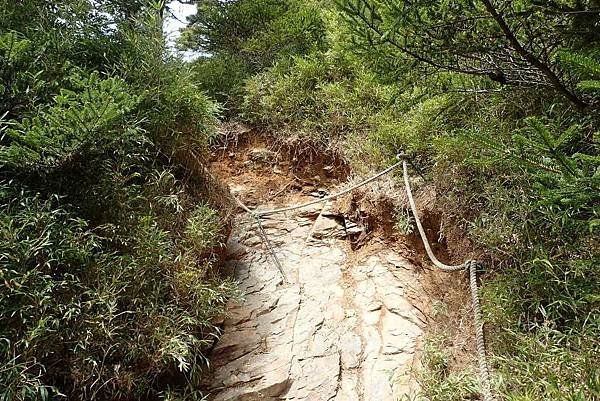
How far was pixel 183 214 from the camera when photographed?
126 inches

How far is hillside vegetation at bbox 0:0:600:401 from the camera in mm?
2049

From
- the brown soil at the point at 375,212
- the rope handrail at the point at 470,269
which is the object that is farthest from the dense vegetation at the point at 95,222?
the brown soil at the point at 375,212

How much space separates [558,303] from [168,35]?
3574 mm

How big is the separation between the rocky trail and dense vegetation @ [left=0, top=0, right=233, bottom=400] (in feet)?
1.17

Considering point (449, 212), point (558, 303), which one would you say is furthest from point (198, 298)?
point (558, 303)

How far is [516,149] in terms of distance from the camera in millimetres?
1761

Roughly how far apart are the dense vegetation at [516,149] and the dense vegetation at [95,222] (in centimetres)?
157

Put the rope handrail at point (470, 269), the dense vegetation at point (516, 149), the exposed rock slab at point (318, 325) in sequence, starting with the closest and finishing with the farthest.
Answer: the dense vegetation at point (516, 149) < the rope handrail at point (470, 269) < the exposed rock slab at point (318, 325)

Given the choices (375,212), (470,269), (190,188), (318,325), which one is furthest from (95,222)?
(470,269)

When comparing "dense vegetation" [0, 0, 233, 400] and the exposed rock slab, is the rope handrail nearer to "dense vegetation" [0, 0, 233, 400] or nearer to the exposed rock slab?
the exposed rock slab

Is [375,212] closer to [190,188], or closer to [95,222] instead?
[190,188]

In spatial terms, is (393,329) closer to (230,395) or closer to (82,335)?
(230,395)

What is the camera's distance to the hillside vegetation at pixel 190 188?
6.72 feet

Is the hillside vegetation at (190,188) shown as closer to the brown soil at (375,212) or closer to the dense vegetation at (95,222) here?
the dense vegetation at (95,222)
